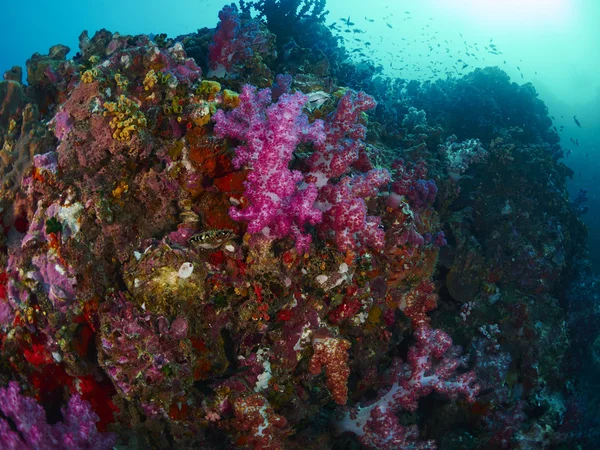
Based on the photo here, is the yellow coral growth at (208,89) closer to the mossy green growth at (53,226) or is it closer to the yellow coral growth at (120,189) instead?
the yellow coral growth at (120,189)

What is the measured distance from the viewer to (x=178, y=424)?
3631mm

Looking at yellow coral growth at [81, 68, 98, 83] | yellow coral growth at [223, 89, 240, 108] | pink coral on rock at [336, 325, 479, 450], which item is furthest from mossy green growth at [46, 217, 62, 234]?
pink coral on rock at [336, 325, 479, 450]

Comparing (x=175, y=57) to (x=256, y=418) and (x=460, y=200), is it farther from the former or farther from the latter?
(x=460, y=200)

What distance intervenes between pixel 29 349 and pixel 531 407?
24.3ft

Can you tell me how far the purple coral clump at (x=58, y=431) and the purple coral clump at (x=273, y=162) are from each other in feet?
7.77

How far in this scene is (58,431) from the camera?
348cm

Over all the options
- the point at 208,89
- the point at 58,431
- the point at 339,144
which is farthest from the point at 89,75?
the point at 58,431

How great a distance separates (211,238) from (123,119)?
1.51m

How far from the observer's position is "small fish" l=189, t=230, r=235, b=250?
3.57 meters

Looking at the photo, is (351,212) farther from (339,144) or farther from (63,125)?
(63,125)

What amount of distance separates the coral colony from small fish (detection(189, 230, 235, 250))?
0.05 ft

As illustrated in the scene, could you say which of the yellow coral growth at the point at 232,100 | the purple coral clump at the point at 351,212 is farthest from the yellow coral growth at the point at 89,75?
the purple coral clump at the point at 351,212

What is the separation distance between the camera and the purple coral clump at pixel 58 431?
3.45 meters

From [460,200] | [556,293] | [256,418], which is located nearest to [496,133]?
[460,200]
